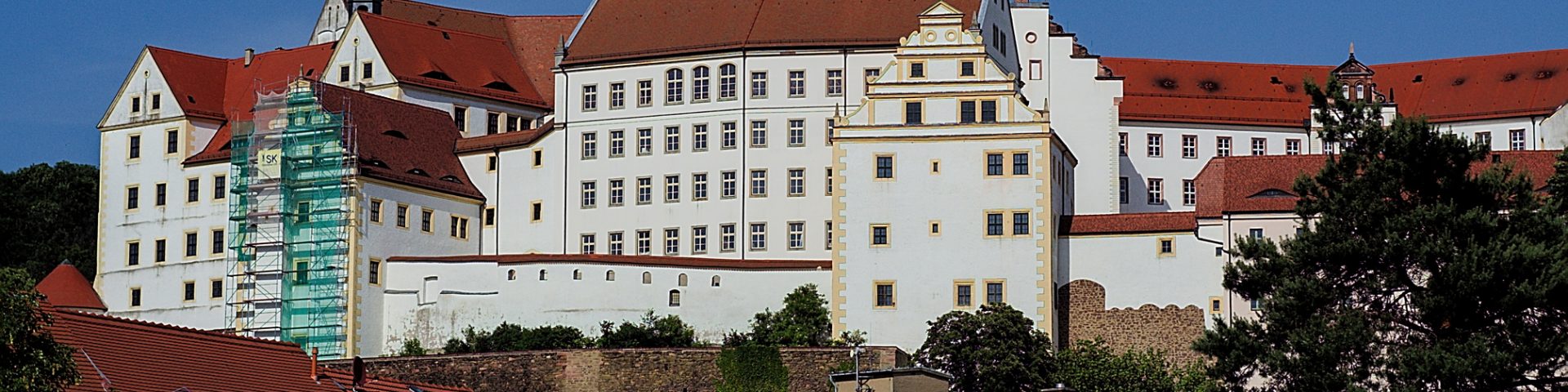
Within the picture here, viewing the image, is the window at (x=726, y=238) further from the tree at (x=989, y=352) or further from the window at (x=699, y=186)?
the tree at (x=989, y=352)

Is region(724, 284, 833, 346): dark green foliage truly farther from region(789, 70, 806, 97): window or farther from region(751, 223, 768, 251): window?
region(789, 70, 806, 97): window

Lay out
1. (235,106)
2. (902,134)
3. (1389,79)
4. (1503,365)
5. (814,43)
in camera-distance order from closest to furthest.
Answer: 1. (1503,365)
2. (902,134)
3. (814,43)
4. (235,106)
5. (1389,79)

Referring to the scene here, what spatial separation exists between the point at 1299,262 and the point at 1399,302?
1.76 m

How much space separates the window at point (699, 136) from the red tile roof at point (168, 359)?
44828mm

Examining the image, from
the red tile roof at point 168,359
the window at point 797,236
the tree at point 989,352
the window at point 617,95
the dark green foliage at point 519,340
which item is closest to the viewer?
the red tile roof at point 168,359

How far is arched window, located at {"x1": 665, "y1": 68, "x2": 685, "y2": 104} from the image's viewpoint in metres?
87.2

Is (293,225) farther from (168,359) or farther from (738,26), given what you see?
(168,359)

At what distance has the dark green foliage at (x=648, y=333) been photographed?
2940 inches

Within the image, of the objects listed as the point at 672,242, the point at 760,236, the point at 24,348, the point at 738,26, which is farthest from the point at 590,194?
the point at 24,348

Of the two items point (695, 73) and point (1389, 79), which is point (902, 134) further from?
point (1389, 79)

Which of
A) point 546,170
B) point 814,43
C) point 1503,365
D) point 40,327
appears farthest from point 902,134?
point 40,327

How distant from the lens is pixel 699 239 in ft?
278

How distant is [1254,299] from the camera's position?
4797 centimetres

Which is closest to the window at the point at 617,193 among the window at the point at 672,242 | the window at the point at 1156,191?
the window at the point at 672,242
